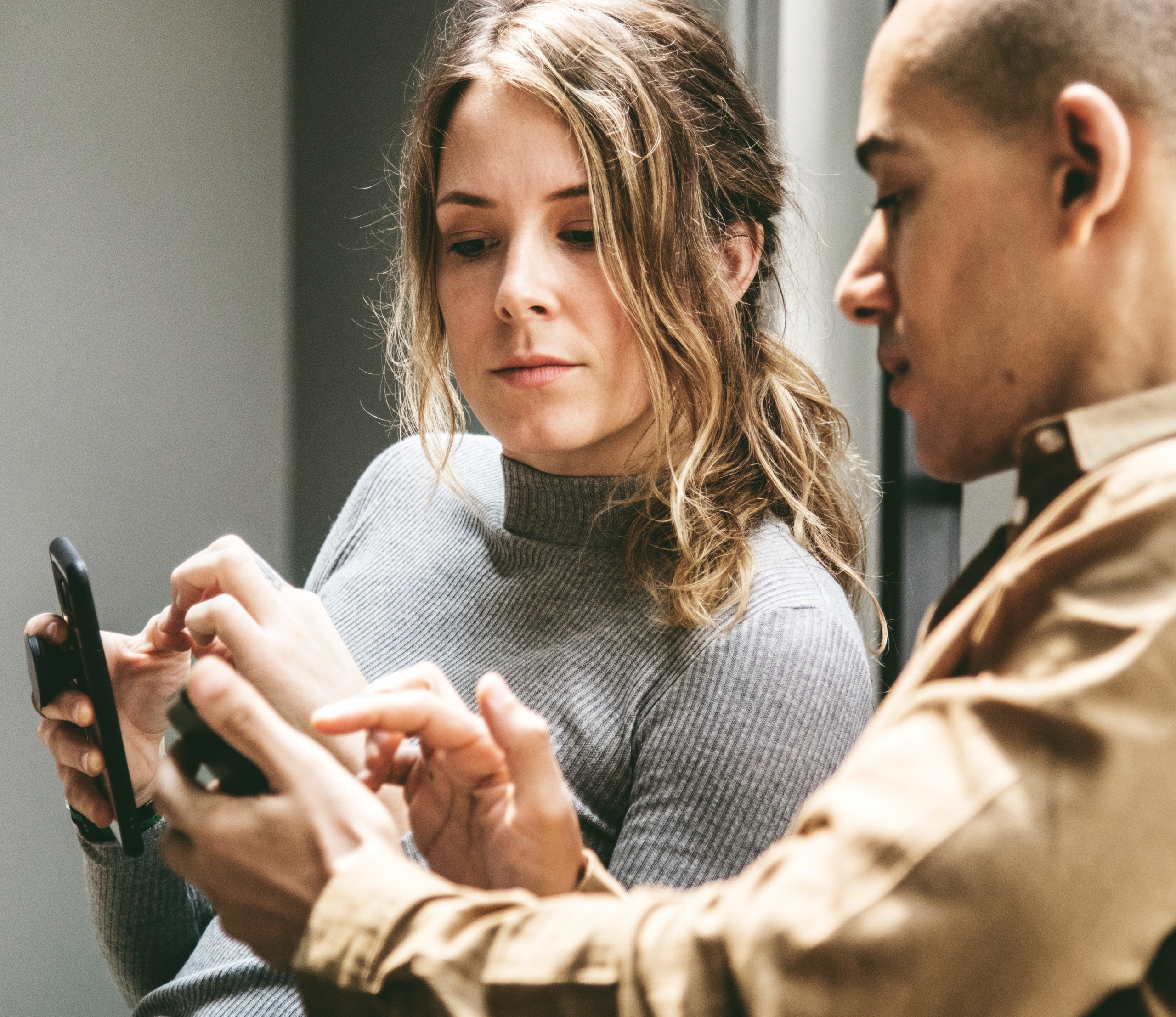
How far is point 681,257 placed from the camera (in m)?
1.08

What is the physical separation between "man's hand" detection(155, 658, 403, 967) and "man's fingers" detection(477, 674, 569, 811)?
10cm

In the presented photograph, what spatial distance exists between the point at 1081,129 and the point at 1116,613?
22cm

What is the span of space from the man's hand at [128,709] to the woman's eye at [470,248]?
447 millimetres

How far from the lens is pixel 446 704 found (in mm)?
686

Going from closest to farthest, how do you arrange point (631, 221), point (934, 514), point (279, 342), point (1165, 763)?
point (1165, 763) → point (631, 221) → point (934, 514) → point (279, 342)

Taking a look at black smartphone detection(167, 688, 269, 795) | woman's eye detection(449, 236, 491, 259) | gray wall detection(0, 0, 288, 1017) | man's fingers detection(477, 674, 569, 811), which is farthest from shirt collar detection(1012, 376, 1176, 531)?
gray wall detection(0, 0, 288, 1017)

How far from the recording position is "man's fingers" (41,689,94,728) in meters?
0.97

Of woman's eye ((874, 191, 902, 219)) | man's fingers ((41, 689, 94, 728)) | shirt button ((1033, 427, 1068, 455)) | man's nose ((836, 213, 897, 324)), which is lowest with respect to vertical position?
man's fingers ((41, 689, 94, 728))

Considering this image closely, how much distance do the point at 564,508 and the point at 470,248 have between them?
0.28 meters

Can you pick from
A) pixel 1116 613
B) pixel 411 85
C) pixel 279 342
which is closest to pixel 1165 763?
pixel 1116 613

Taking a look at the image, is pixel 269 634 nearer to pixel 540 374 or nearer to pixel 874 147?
pixel 540 374

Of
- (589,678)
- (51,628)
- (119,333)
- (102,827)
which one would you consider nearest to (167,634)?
(51,628)

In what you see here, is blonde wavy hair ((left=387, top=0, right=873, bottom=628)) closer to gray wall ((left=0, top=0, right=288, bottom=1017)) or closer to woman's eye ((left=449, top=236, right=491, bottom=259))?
woman's eye ((left=449, top=236, right=491, bottom=259))

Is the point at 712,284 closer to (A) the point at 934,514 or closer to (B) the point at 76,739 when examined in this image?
(A) the point at 934,514
